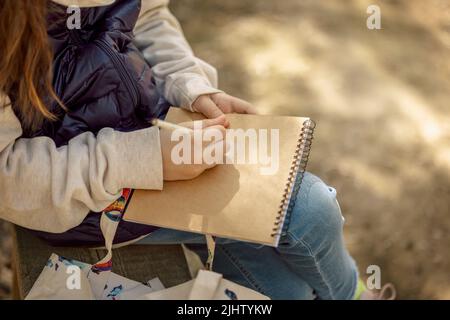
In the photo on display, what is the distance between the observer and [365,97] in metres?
1.85

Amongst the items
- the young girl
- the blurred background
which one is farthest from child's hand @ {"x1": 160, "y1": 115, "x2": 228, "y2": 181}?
the blurred background

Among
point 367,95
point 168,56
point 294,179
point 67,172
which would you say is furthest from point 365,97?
point 67,172

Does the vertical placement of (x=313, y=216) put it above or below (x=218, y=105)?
below

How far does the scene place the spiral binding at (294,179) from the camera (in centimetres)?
90

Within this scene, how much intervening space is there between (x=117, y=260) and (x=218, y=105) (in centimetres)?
32

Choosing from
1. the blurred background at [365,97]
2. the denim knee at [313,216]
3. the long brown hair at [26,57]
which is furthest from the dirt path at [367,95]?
the long brown hair at [26,57]

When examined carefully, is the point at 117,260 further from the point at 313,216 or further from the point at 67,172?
the point at 313,216

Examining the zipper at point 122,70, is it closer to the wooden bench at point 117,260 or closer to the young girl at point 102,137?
the young girl at point 102,137

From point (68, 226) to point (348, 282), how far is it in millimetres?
546

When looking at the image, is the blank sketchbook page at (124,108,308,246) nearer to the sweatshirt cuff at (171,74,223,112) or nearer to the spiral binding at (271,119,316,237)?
the spiral binding at (271,119,316,237)

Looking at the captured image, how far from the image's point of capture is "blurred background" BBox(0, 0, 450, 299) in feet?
5.19

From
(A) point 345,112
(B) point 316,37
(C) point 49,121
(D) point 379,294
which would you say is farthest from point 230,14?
(C) point 49,121

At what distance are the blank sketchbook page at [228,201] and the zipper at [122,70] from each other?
0.55 feet

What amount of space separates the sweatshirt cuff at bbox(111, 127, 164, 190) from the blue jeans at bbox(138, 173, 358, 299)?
16 centimetres
